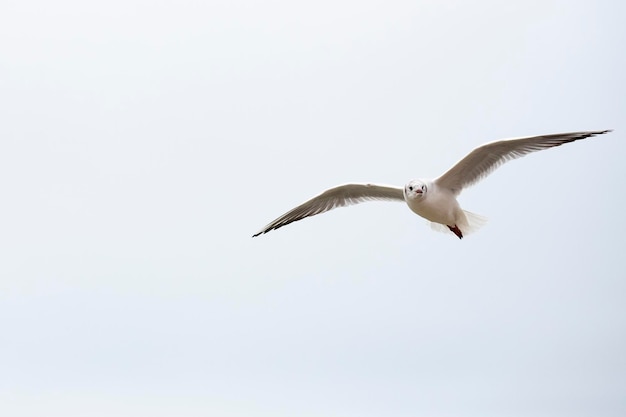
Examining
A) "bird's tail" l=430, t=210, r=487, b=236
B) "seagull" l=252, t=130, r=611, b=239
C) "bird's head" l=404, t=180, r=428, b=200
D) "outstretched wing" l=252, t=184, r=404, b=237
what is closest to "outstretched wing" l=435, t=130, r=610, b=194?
"seagull" l=252, t=130, r=611, b=239

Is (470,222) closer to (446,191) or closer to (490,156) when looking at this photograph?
(446,191)

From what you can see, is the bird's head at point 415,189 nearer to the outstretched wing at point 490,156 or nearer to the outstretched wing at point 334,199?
the outstretched wing at point 490,156

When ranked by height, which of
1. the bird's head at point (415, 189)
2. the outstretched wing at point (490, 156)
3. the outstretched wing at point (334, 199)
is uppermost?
the outstretched wing at point (334, 199)

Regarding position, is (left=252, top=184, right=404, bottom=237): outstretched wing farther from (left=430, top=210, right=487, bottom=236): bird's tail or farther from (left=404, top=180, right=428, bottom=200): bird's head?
(left=404, top=180, right=428, bottom=200): bird's head

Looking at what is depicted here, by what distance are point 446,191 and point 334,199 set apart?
1.41 metres

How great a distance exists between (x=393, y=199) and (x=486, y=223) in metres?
1.05

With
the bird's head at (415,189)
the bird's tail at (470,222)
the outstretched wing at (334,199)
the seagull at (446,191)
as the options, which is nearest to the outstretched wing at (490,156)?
the seagull at (446,191)

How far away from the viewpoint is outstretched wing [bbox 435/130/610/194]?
32.0 ft

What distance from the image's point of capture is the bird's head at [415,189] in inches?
398

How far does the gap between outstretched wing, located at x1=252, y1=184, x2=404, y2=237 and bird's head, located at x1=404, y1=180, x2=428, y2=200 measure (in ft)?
2.85

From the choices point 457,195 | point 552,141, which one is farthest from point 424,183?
point 552,141

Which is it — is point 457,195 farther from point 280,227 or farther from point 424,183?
point 280,227

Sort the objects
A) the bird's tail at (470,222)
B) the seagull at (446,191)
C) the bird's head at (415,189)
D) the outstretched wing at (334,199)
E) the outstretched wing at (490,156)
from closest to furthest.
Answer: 1. the outstretched wing at (490,156)
2. the seagull at (446,191)
3. the bird's head at (415,189)
4. the bird's tail at (470,222)
5. the outstretched wing at (334,199)

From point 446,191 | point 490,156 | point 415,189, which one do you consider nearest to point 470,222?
point 446,191
